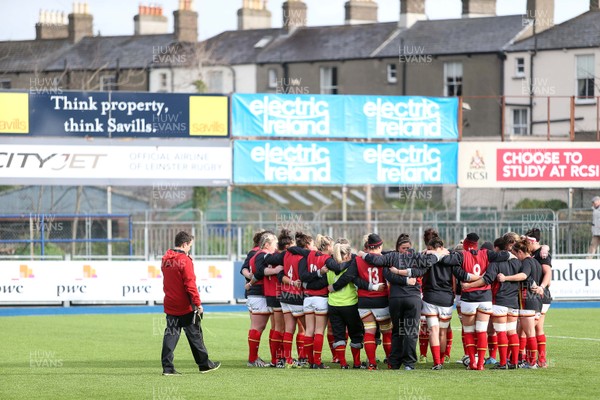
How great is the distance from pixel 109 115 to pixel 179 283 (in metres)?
15.1

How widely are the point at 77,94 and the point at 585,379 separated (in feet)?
59.8

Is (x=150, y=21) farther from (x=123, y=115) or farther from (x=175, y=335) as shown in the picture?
(x=175, y=335)

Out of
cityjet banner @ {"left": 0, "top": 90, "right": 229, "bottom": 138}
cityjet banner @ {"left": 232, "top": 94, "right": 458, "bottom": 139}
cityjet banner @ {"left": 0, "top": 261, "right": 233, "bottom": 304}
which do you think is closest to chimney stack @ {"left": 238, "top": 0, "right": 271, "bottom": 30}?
cityjet banner @ {"left": 232, "top": 94, "right": 458, "bottom": 139}

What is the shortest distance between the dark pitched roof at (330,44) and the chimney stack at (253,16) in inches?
212

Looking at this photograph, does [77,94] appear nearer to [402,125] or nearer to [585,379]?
[402,125]

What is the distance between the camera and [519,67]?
5109cm

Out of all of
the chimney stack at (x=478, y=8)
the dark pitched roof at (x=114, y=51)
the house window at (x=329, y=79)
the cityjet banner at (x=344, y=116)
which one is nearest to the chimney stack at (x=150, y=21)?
the dark pitched roof at (x=114, y=51)

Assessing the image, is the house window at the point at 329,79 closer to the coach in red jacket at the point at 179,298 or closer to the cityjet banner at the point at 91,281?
the cityjet banner at the point at 91,281

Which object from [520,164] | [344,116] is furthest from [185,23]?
[520,164]

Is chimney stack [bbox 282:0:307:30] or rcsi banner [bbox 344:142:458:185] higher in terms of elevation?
chimney stack [bbox 282:0:307:30]

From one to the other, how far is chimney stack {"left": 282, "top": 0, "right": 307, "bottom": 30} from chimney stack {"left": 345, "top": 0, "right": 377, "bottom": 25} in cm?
271

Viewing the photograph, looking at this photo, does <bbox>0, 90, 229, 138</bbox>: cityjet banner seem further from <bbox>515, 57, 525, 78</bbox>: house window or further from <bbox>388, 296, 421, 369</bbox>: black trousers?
<bbox>515, 57, 525, 78</bbox>: house window

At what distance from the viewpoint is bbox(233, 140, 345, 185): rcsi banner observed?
30156 millimetres

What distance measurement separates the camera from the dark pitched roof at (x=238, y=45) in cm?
5978
